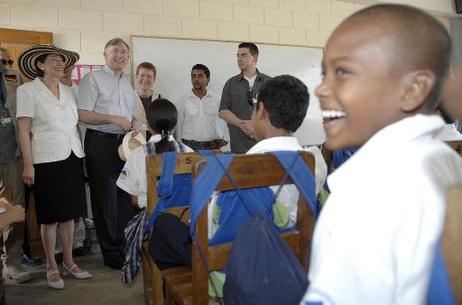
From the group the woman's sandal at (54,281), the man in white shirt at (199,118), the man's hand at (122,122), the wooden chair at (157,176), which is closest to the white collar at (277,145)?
the wooden chair at (157,176)

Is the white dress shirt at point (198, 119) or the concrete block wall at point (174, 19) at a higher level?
the concrete block wall at point (174, 19)

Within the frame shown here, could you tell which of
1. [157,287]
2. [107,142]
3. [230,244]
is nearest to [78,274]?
[107,142]

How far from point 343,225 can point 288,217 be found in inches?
30.4

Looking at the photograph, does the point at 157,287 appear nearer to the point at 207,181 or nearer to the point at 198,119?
the point at 207,181

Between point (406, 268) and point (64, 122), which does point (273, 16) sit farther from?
point (406, 268)

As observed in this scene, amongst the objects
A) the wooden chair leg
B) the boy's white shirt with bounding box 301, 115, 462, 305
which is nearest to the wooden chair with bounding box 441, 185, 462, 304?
the boy's white shirt with bounding box 301, 115, 462, 305

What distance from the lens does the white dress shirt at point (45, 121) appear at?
2322 mm

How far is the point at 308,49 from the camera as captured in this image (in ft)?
14.8

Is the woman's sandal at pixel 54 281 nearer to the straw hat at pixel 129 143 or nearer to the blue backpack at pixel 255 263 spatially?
the straw hat at pixel 129 143

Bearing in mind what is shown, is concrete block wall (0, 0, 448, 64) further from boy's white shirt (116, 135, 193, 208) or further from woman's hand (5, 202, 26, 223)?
woman's hand (5, 202, 26, 223)

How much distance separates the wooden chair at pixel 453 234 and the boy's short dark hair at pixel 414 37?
0.19 meters

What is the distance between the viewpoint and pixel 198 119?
350 cm

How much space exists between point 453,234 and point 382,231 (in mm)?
120

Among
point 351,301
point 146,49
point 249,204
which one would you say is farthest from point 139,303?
point 146,49
